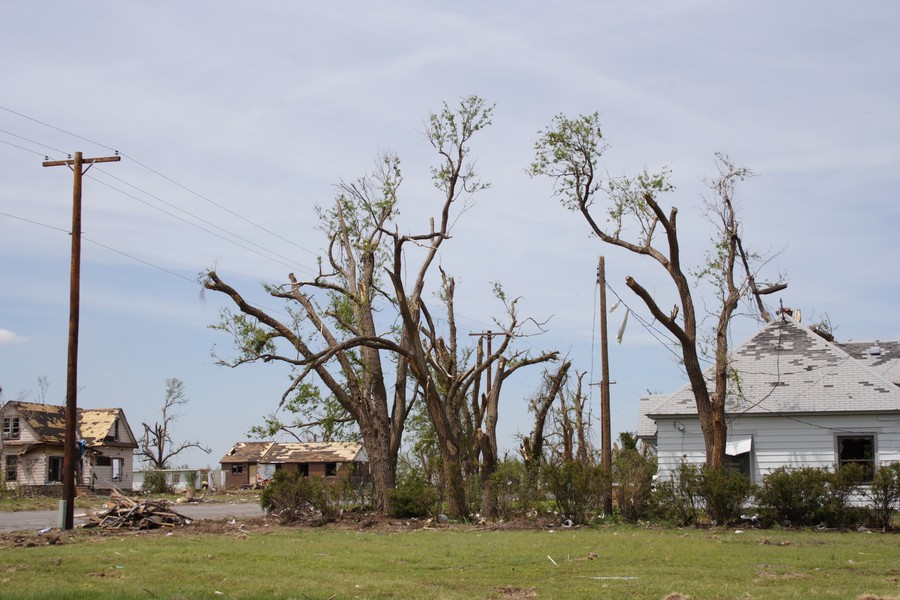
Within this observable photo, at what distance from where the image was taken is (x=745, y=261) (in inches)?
978

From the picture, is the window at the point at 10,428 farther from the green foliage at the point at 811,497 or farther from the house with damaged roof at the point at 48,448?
the green foliage at the point at 811,497

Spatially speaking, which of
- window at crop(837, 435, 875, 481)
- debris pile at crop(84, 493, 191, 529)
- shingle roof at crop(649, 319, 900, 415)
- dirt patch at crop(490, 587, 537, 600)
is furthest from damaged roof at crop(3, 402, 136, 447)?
dirt patch at crop(490, 587, 537, 600)

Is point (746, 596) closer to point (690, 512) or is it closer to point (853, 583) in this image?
point (853, 583)

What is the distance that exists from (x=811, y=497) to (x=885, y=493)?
149 cm

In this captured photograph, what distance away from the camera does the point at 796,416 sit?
80.2 ft

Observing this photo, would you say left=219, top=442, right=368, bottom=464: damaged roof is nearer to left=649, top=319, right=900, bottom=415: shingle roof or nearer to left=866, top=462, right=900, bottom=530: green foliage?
left=649, top=319, right=900, bottom=415: shingle roof

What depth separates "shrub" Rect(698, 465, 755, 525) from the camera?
20.8 metres

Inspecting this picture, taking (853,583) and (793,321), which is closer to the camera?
(853,583)

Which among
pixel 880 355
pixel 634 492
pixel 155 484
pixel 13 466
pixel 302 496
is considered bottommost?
pixel 155 484

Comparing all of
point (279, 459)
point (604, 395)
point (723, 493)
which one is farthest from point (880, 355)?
point (279, 459)

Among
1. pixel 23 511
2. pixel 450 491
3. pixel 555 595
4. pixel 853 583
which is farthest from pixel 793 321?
pixel 23 511

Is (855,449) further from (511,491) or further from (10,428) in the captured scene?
(10,428)

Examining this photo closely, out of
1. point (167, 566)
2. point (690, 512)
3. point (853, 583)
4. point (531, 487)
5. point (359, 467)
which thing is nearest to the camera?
point (853, 583)

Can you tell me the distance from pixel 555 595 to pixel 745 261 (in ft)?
52.6
